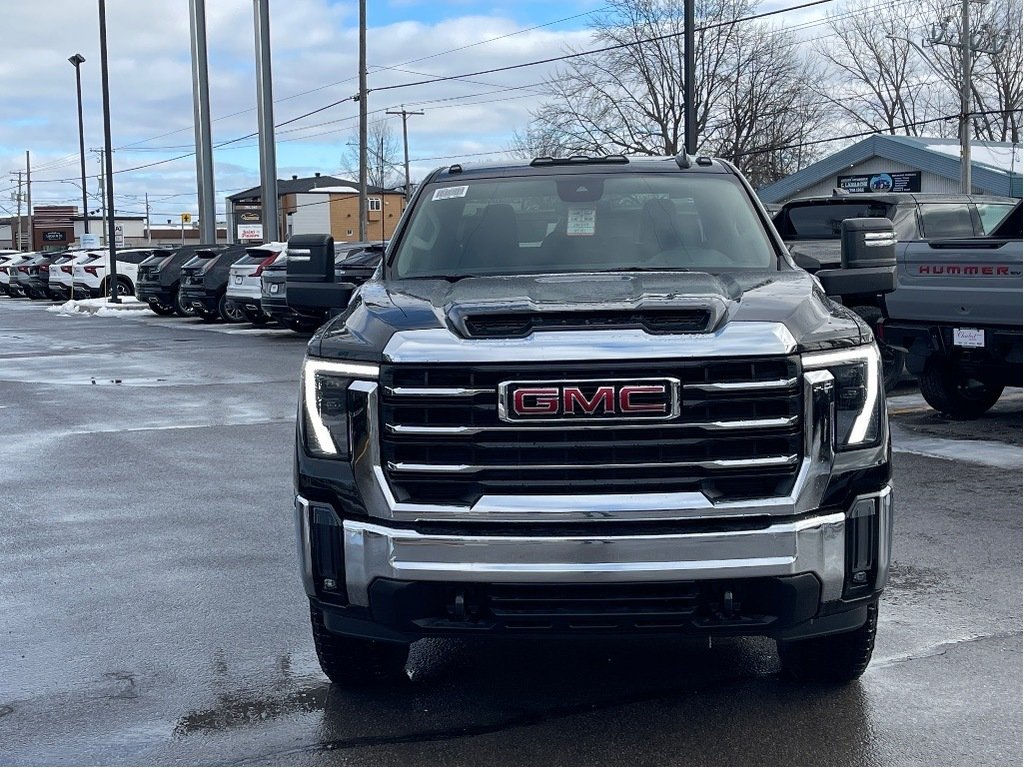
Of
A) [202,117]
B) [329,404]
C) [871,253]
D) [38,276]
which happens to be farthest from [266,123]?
[329,404]

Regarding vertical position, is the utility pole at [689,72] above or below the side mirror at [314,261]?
above

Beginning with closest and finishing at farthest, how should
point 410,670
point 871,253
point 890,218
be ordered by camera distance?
point 410,670 < point 871,253 < point 890,218

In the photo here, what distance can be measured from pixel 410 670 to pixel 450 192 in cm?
230

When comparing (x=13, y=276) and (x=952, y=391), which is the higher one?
(x=13, y=276)

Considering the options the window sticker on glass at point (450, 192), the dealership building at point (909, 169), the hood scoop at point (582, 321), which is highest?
the dealership building at point (909, 169)

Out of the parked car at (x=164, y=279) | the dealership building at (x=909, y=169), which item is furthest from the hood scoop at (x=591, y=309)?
the dealership building at (x=909, y=169)

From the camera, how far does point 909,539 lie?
7.09 metres

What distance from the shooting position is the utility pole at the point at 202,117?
4134 centimetres

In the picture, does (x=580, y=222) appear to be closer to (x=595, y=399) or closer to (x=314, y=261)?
(x=314, y=261)

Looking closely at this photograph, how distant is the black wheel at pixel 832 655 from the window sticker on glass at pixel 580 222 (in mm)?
2003

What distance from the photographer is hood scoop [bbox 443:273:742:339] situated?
4066 millimetres

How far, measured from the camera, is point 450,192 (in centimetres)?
612

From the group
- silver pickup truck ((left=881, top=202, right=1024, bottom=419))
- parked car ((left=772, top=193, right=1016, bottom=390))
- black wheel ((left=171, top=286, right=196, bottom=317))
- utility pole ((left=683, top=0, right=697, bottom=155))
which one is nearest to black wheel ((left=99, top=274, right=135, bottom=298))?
black wheel ((left=171, top=286, right=196, bottom=317))

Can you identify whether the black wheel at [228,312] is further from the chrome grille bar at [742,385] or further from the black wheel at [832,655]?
the chrome grille bar at [742,385]
